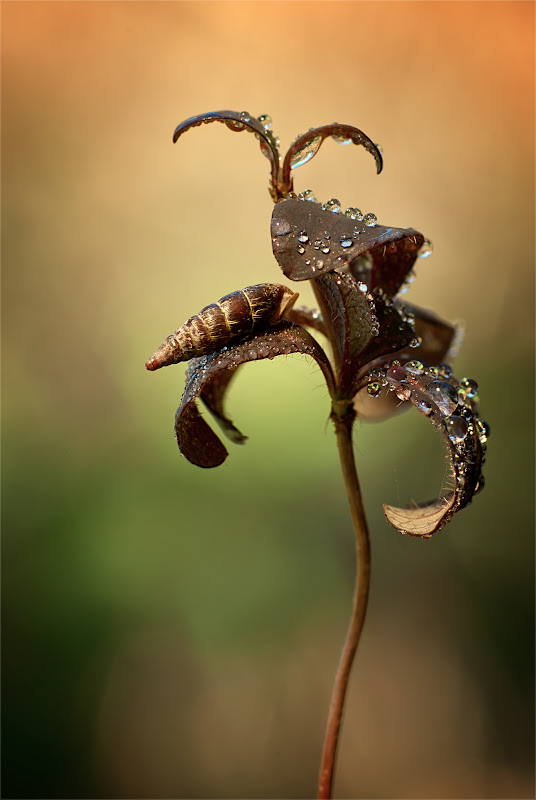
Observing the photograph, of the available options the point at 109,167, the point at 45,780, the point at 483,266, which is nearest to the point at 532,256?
the point at 483,266

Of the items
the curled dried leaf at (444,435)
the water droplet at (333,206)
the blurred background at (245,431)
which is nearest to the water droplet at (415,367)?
the curled dried leaf at (444,435)

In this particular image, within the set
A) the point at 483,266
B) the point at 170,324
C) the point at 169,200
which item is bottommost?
the point at 170,324

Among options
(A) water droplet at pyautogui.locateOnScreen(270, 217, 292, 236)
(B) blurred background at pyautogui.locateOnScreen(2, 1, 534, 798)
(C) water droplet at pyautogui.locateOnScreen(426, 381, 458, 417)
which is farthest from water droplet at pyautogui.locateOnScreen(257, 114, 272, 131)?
(B) blurred background at pyautogui.locateOnScreen(2, 1, 534, 798)

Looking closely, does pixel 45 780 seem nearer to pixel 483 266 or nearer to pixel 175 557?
A: pixel 175 557

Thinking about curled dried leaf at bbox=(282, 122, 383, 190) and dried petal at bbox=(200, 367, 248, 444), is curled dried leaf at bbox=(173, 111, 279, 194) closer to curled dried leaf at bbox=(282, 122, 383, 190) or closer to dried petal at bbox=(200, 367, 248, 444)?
curled dried leaf at bbox=(282, 122, 383, 190)

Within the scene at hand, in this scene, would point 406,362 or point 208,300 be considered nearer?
point 406,362

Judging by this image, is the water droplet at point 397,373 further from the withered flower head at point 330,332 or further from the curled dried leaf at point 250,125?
the curled dried leaf at point 250,125

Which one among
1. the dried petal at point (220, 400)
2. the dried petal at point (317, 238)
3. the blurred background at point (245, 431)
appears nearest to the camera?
the dried petal at point (317, 238)
